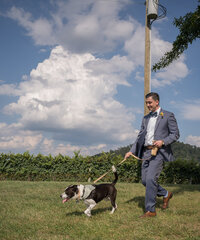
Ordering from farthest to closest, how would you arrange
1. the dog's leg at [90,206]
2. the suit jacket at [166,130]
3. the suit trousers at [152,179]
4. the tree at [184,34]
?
1. the tree at [184,34]
2. the suit jacket at [166,130]
3. the suit trousers at [152,179]
4. the dog's leg at [90,206]

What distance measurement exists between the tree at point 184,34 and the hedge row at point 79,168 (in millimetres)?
6227

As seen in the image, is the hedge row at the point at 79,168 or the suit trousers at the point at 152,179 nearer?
the suit trousers at the point at 152,179

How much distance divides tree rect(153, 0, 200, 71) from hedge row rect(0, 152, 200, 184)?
20.4 feet

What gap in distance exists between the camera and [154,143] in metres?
5.50

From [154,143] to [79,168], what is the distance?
10.1 metres

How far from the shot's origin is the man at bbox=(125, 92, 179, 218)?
5.57m

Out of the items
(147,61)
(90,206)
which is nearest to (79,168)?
(147,61)

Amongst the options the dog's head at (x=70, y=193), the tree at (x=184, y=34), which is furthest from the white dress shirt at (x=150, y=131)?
the tree at (x=184, y=34)

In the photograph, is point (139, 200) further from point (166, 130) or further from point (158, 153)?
point (166, 130)

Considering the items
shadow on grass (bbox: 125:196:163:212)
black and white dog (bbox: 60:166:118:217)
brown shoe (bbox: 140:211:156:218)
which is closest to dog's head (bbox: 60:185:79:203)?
black and white dog (bbox: 60:166:118:217)

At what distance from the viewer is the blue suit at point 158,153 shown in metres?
5.57

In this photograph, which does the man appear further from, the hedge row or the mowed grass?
A: the hedge row

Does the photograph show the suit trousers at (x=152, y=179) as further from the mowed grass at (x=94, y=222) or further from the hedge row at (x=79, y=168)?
the hedge row at (x=79, y=168)

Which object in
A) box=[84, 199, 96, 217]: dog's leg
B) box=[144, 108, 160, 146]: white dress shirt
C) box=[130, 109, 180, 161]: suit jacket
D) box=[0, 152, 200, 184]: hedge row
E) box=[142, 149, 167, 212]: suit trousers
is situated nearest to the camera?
box=[84, 199, 96, 217]: dog's leg
